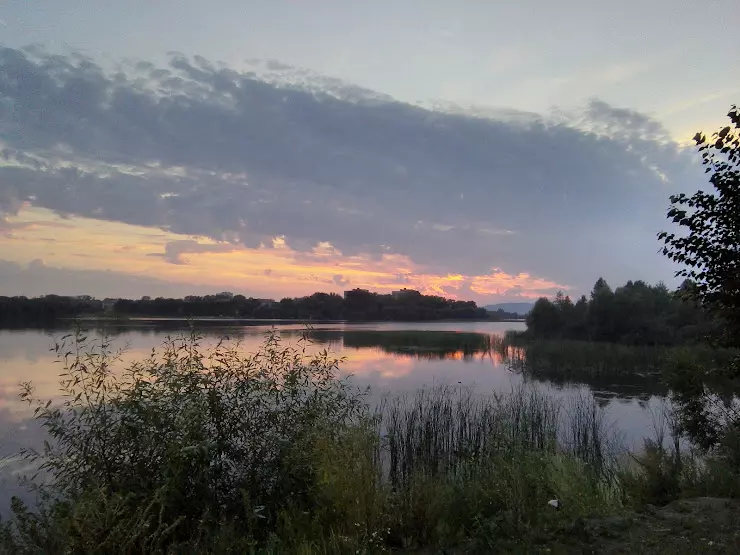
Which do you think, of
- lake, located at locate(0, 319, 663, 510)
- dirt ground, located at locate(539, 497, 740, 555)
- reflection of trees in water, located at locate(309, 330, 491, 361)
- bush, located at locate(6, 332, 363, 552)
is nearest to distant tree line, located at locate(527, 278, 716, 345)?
reflection of trees in water, located at locate(309, 330, 491, 361)

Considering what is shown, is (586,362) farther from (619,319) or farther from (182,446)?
(182,446)

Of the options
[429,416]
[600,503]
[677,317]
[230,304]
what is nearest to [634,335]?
[677,317]

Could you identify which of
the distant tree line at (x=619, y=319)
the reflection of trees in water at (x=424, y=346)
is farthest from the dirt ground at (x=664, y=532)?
the distant tree line at (x=619, y=319)

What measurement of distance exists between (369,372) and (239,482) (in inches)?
751

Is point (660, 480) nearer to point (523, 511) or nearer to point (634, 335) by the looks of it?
point (523, 511)

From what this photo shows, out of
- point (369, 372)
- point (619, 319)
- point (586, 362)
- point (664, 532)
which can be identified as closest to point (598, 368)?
point (586, 362)

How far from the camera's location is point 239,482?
529cm

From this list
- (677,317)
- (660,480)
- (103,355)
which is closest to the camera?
(103,355)

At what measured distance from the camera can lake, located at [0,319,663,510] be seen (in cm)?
948

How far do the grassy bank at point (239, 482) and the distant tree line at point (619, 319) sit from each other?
138 ft

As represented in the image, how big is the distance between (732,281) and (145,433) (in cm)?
620

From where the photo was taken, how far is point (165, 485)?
14.6 ft

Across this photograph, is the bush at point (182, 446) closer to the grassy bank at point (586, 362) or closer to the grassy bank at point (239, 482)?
the grassy bank at point (239, 482)

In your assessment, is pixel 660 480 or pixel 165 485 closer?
pixel 165 485
